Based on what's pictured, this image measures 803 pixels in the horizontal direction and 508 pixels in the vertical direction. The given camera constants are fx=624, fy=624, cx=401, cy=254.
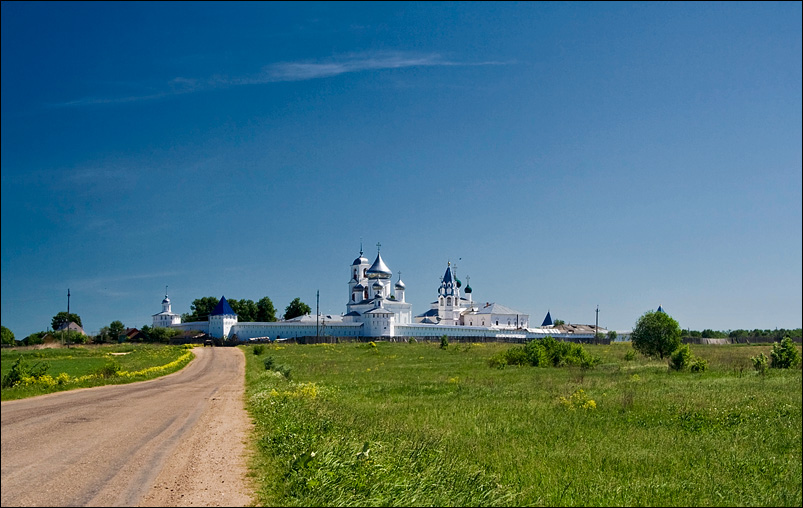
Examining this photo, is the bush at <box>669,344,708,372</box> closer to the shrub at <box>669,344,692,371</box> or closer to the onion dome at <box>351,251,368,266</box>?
the shrub at <box>669,344,692,371</box>

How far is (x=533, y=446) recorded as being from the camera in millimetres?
12383

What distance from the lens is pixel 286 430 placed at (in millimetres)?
11930

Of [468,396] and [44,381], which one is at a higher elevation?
[44,381]

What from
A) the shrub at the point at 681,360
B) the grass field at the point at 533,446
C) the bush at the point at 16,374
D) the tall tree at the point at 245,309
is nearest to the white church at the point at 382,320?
the tall tree at the point at 245,309

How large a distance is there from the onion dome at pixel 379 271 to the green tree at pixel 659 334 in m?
71.3

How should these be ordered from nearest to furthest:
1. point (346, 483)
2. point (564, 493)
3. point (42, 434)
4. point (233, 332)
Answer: point (346, 483) < point (42, 434) < point (564, 493) < point (233, 332)

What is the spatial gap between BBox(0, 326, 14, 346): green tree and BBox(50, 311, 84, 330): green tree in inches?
33.6

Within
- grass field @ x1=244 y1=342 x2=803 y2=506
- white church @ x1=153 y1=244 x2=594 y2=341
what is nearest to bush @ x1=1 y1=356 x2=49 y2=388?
grass field @ x1=244 y1=342 x2=803 y2=506

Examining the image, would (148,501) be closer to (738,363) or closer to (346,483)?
(346,483)

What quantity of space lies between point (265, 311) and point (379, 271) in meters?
22.8

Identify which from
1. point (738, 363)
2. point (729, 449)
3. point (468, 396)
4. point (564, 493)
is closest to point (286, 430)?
point (564, 493)

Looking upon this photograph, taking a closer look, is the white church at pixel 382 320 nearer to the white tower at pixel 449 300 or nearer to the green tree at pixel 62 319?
the white tower at pixel 449 300

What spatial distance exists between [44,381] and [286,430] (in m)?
4.35

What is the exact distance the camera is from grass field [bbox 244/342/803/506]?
27.3 feet
